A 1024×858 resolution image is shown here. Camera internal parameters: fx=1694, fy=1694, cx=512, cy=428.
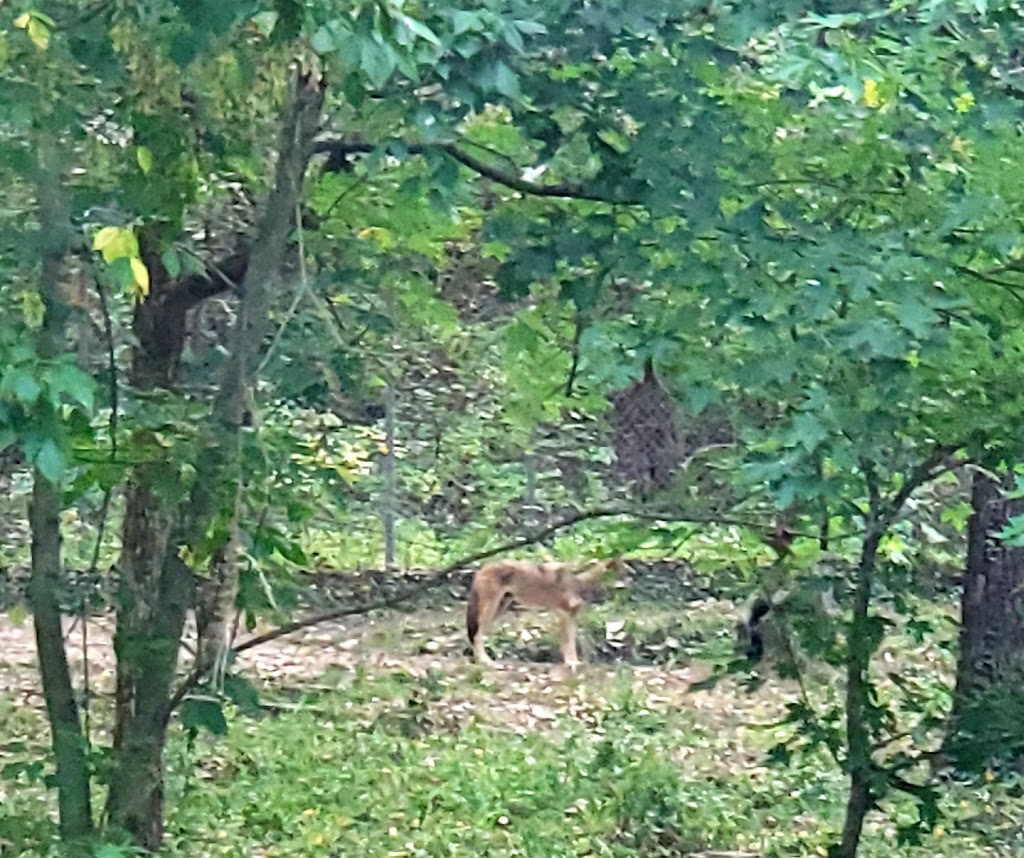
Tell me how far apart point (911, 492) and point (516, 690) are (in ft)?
17.0

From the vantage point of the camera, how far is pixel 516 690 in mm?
9938

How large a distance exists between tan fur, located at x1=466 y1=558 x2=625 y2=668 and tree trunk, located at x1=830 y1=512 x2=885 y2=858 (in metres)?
5.15

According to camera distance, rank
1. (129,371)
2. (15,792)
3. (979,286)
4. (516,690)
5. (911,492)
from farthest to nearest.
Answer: (516,690) < (15,792) < (129,371) < (911,492) < (979,286)

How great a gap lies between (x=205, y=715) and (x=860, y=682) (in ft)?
6.93

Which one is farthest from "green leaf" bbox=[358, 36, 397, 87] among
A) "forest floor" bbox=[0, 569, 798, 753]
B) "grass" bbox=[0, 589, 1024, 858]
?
"forest floor" bbox=[0, 569, 798, 753]

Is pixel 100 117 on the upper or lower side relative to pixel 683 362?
upper

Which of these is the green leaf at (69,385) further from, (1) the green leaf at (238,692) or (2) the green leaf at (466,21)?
(1) the green leaf at (238,692)

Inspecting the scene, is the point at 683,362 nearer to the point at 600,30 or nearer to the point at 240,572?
the point at 600,30

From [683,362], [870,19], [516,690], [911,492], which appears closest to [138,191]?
[683,362]

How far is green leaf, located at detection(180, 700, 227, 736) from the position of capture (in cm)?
415

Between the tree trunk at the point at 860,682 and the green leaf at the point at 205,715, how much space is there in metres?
1.98

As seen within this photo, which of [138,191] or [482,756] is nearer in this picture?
[138,191]

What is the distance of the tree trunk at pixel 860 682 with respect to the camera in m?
5.10

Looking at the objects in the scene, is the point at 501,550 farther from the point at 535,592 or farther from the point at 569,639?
the point at 535,592
